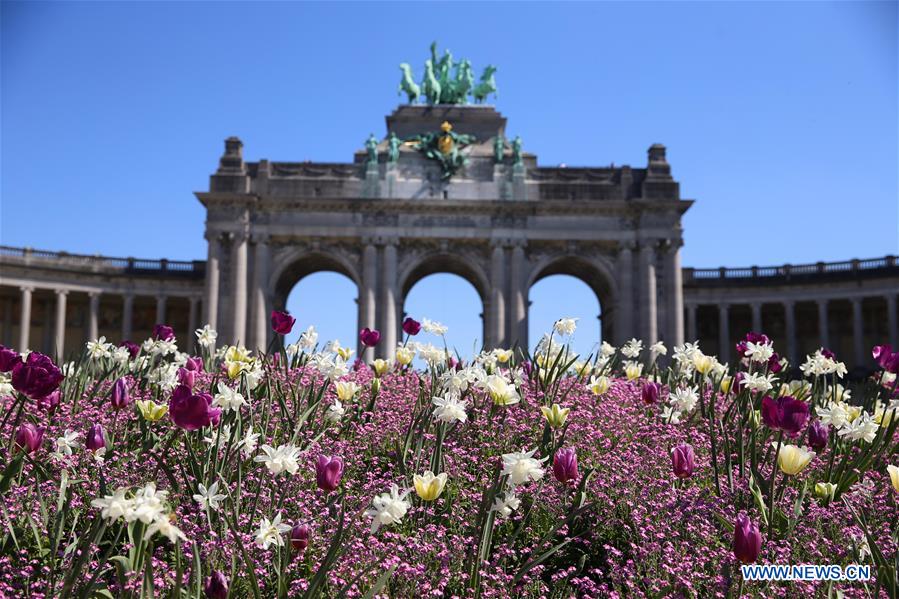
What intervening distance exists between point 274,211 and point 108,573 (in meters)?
49.6

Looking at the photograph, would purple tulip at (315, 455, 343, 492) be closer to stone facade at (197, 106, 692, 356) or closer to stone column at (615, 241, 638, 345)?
stone facade at (197, 106, 692, 356)

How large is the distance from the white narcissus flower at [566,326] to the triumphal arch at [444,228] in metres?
43.4

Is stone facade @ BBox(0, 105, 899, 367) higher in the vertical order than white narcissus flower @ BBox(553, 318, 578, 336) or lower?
higher

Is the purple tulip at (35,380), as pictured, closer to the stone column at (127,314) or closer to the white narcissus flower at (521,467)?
the white narcissus flower at (521,467)

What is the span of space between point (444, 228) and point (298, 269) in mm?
11143

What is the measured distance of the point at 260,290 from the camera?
176 ft

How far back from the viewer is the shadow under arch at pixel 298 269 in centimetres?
5491

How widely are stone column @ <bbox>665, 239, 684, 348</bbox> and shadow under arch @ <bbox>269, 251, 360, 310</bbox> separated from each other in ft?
67.3

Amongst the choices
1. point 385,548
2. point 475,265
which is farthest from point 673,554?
point 475,265

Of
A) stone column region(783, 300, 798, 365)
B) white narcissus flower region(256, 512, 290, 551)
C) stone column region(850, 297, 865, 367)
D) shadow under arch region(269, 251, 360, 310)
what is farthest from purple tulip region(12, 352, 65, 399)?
stone column region(850, 297, 865, 367)

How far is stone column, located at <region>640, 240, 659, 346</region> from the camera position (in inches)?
2115

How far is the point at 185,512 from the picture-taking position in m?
7.66

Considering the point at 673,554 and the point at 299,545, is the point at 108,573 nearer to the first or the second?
the point at 299,545

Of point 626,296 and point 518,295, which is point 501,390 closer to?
point 518,295
